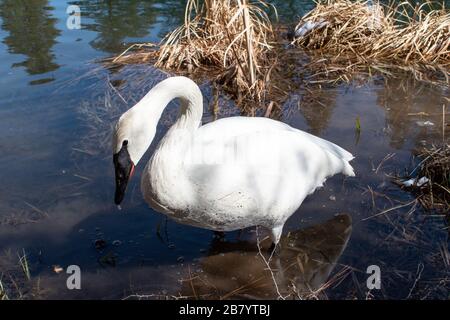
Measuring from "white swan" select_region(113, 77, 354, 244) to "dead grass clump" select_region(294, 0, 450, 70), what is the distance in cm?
435

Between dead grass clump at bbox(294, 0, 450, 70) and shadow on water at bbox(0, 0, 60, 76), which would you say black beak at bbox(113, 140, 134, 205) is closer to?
shadow on water at bbox(0, 0, 60, 76)

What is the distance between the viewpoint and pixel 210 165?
3408 mm

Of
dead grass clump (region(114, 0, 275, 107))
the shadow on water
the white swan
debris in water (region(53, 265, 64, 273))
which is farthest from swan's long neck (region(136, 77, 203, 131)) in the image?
the shadow on water

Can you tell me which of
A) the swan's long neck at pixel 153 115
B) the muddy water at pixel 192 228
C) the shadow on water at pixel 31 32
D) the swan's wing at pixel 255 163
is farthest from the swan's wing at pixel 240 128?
the shadow on water at pixel 31 32

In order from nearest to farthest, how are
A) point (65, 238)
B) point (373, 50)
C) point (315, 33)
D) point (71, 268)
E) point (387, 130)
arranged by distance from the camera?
point (71, 268) < point (65, 238) < point (387, 130) < point (373, 50) < point (315, 33)

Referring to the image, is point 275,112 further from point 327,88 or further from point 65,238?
point 65,238

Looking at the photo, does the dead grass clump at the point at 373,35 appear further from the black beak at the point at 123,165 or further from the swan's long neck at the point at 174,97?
the black beak at the point at 123,165

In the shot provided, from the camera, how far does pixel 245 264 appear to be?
4.16 m

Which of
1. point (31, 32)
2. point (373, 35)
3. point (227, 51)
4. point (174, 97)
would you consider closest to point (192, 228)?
point (174, 97)

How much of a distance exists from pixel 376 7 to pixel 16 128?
5.77 meters

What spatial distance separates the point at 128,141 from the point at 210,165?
2.04 ft

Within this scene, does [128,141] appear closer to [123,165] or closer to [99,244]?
[123,165]

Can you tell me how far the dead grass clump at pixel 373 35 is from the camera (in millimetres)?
7586
